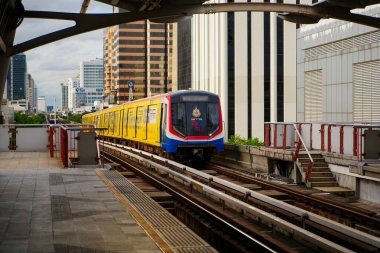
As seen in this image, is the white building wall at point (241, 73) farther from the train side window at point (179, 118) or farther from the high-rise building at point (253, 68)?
the train side window at point (179, 118)

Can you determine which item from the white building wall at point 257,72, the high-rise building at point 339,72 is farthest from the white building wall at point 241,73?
the high-rise building at point 339,72

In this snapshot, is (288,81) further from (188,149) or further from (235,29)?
(188,149)

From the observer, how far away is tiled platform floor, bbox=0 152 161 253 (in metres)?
8.40

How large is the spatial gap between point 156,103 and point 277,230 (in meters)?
15.7

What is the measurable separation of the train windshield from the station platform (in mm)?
6360

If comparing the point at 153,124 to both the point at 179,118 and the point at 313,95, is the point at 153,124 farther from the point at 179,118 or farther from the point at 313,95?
the point at 313,95

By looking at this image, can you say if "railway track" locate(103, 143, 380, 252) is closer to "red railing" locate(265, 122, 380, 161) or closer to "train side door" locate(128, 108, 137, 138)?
"red railing" locate(265, 122, 380, 161)

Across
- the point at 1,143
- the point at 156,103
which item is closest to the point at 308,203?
the point at 156,103

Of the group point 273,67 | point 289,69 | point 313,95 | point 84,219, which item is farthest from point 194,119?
point 289,69

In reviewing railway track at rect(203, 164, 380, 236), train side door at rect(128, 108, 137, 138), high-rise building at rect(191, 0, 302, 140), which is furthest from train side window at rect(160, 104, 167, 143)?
high-rise building at rect(191, 0, 302, 140)

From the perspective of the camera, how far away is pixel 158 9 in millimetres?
16109

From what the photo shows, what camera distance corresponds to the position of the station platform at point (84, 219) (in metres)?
8.41

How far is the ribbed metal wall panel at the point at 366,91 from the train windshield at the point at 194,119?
388 inches

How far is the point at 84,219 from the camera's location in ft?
34.7
